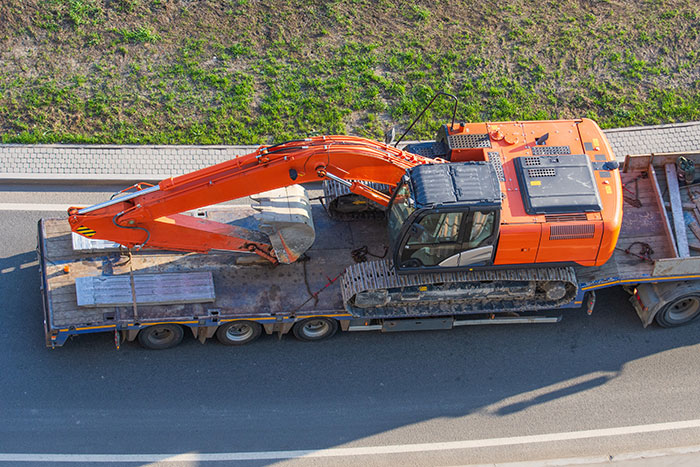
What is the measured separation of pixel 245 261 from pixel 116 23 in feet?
28.5

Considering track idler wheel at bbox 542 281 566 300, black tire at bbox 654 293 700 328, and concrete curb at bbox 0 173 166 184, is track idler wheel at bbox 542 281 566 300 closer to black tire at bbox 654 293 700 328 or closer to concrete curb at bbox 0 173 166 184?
black tire at bbox 654 293 700 328

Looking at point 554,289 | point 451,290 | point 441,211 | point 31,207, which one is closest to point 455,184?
point 441,211

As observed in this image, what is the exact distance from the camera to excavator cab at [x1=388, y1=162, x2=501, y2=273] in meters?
11.8

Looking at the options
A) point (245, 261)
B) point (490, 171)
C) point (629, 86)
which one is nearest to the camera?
point (490, 171)

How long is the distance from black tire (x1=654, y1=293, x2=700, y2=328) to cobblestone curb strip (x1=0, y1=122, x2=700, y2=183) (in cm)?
442

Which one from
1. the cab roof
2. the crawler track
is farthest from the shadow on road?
the cab roof

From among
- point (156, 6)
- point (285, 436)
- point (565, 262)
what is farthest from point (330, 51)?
point (285, 436)

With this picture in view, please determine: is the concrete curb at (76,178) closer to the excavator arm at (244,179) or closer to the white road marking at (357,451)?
the excavator arm at (244,179)

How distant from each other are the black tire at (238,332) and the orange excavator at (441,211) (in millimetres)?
1284

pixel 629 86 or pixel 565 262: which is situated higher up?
pixel 629 86

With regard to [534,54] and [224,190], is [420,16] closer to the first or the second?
[534,54]

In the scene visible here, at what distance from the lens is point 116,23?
19.0 meters

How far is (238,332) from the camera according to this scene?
13.7 m

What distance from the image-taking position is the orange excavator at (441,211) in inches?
478
